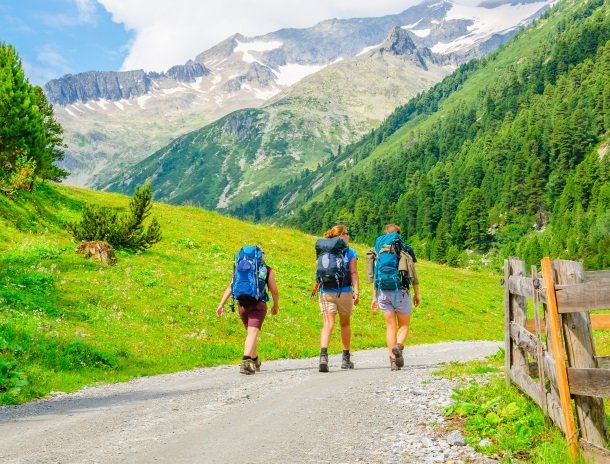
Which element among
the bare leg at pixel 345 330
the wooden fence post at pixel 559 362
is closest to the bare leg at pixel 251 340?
the bare leg at pixel 345 330

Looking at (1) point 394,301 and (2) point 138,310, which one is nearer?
(1) point 394,301

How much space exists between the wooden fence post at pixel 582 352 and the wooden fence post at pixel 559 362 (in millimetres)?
110

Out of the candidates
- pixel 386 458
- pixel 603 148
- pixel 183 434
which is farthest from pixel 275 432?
pixel 603 148

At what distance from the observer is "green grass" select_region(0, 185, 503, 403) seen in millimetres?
15906

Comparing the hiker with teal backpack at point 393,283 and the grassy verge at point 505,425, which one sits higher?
the hiker with teal backpack at point 393,283

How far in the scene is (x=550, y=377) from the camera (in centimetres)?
739

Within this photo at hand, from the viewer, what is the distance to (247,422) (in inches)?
371

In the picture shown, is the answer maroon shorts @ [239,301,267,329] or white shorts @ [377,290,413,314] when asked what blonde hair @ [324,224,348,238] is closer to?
white shorts @ [377,290,413,314]

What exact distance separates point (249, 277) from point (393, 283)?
385cm

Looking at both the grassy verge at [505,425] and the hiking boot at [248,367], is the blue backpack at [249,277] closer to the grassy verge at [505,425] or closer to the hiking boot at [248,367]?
the hiking boot at [248,367]

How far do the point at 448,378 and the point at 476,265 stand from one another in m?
169

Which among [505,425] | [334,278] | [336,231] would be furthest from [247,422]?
[336,231]

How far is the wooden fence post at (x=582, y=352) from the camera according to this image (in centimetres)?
654

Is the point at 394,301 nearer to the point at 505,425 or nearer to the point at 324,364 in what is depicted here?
the point at 324,364
